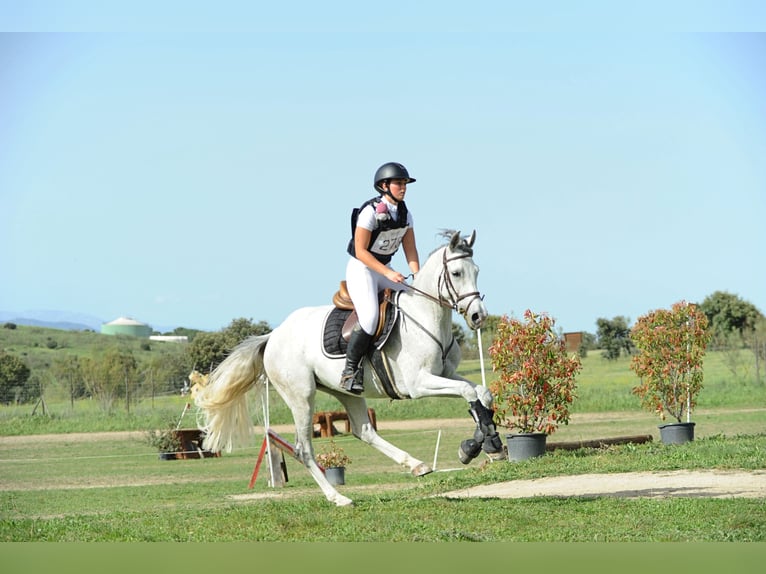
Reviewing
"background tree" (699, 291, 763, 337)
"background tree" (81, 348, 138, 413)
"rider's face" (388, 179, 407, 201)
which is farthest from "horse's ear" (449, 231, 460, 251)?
"background tree" (699, 291, 763, 337)

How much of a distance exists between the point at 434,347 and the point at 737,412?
72.4 ft

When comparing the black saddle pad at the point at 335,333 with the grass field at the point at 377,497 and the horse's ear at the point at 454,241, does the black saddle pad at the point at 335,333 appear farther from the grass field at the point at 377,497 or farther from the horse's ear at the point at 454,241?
the grass field at the point at 377,497

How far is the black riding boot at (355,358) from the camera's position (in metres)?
9.16

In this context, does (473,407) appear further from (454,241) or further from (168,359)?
(168,359)

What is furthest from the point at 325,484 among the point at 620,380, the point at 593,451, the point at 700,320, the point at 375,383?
the point at 620,380

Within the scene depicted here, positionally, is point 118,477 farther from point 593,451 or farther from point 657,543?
point 657,543

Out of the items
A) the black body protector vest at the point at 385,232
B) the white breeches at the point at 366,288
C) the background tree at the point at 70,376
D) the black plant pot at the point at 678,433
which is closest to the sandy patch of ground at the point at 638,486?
the white breeches at the point at 366,288

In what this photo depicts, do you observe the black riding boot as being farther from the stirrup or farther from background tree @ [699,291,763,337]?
background tree @ [699,291,763,337]

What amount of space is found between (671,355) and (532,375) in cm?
339

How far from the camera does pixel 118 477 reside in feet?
62.1

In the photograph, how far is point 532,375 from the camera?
15.4 metres

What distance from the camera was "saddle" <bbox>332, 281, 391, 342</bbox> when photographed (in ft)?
30.1

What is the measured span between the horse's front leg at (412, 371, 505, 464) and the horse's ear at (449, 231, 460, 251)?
120cm

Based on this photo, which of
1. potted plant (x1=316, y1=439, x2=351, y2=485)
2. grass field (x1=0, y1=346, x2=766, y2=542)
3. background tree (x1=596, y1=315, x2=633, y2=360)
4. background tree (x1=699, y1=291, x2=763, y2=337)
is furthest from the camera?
background tree (x1=699, y1=291, x2=763, y2=337)
